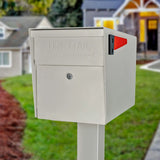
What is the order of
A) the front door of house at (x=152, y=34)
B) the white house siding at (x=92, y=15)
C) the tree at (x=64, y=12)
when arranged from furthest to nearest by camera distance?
the front door of house at (x=152, y=34), the tree at (x=64, y=12), the white house siding at (x=92, y=15)

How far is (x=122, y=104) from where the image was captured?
0.49 metres

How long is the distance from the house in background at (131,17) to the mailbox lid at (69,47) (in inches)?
75.2

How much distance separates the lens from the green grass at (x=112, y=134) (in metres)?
1.70

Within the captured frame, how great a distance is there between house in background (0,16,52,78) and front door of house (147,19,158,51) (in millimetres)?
1319

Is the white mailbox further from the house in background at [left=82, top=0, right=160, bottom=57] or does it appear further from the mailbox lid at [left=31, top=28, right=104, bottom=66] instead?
the house in background at [left=82, top=0, right=160, bottom=57]

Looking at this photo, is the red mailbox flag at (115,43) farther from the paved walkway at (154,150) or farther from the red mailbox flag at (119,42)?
the paved walkway at (154,150)

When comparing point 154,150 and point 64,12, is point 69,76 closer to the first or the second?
point 154,150

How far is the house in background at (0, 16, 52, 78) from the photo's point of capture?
373 centimetres

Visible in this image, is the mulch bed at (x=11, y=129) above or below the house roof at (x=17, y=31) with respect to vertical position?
below

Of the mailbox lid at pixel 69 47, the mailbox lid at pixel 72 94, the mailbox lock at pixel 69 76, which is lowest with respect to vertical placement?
the mailbox lid at pixel 72 94

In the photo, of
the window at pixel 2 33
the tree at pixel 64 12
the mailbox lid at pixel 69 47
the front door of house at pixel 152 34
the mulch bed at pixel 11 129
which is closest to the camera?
the mailbox lid at pixel 69 47

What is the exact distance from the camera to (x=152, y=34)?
11.1 feet

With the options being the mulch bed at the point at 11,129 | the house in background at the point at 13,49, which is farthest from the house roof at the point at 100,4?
the house in background at the point at 13,49

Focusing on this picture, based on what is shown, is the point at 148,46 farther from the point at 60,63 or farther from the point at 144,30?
the point at 60,63
